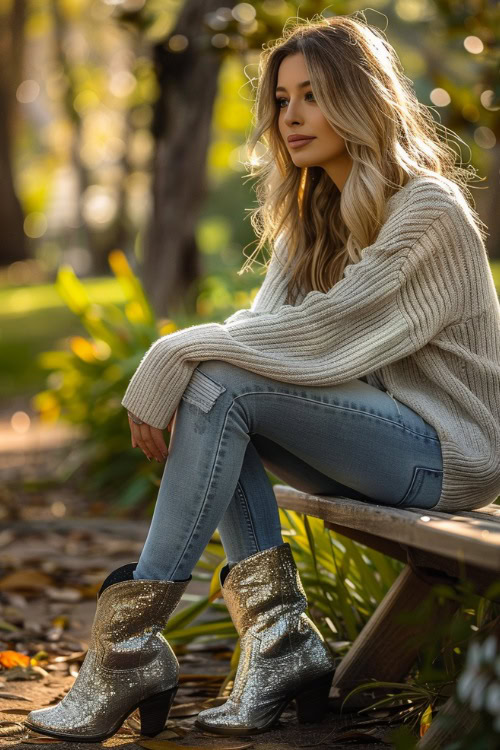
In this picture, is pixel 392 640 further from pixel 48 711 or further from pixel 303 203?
pixel 303 203

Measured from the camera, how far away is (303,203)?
2762mm

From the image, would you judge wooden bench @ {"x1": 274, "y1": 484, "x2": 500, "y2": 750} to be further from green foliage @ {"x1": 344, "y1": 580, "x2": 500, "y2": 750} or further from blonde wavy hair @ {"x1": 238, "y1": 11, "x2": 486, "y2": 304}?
blonde wavy hair @ {"x1": 238, "y1": 11, "x2": 486, "y2": 304}

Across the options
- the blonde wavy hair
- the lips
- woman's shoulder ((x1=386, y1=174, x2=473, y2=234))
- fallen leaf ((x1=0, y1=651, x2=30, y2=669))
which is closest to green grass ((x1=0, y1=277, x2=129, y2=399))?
fallen leaf ((x1=0, y1=651, x2=30, y2=669))

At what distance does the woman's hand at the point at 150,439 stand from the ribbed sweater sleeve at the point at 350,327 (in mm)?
38

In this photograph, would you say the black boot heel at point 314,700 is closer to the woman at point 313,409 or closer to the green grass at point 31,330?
the woman at point 313,409

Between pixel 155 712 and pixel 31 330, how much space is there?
10.3 meters

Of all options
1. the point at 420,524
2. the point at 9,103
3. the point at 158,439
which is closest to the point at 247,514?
the point at 158,439

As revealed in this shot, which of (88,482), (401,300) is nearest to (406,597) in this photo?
(401,300)

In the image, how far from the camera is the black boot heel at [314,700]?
2408 millimetres

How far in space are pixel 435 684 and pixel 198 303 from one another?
194 inches

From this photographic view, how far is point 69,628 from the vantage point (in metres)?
3.32

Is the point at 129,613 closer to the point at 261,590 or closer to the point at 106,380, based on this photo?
the point at 261,590

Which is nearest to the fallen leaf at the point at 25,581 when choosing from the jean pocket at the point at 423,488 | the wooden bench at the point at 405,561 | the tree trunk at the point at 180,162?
the wooden bench at the point at 405,561

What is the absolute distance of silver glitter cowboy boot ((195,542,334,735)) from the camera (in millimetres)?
2295
